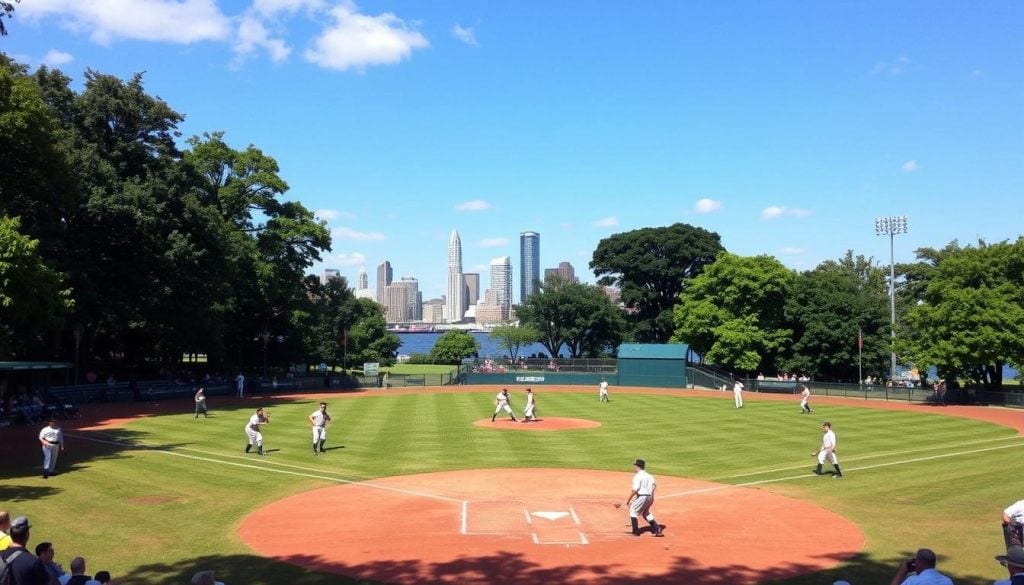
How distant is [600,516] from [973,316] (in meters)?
39.9

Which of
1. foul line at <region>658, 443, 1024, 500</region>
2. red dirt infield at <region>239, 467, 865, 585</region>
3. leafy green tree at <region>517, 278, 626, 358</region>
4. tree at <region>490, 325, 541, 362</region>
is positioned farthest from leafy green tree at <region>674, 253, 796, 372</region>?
red dirt infield at <region>239, 467, 865, 585</region>

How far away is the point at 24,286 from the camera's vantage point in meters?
30.3

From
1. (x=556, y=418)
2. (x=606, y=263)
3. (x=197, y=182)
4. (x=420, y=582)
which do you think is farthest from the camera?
(x=606, y=263)

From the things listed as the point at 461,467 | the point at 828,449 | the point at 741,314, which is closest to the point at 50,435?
the point at 461,467

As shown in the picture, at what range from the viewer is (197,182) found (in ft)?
177

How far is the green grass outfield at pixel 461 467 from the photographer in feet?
47.0

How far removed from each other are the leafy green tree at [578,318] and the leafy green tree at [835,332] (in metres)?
24.2

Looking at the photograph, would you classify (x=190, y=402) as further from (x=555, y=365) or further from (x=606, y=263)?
(x=606, y=263)

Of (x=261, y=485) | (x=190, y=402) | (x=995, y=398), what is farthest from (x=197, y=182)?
(x=995, y=398)

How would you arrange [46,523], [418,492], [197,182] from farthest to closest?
1. [197,182]
2. [418,492]
3. [46,523]

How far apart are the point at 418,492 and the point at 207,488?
6002mm

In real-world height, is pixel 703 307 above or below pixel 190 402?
above

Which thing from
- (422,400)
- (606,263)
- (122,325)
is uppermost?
(606,263)

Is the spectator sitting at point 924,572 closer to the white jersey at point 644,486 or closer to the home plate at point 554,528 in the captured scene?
the white jersey at point 644,486
